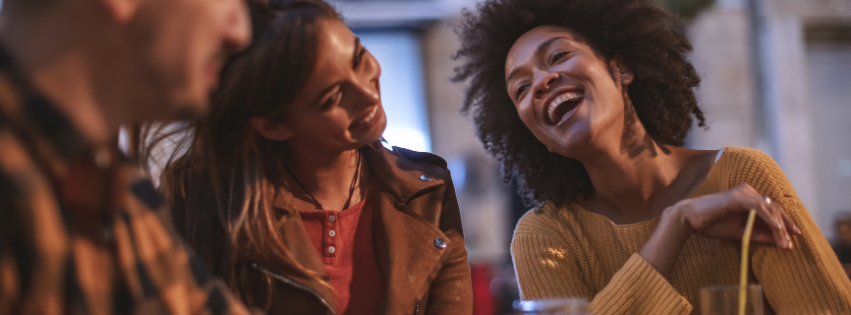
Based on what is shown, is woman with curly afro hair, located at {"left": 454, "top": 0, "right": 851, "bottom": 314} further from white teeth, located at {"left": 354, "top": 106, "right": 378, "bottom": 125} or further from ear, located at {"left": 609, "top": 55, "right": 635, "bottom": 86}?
white teeth, located at {"left": 354, "top": 106, "right": 378, "bottom": 125}

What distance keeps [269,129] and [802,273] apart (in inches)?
47.2

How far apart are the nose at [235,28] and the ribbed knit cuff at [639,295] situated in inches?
41.1

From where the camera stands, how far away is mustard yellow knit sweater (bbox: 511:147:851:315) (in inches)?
55.9

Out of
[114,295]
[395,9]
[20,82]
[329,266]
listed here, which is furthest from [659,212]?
[395,9]

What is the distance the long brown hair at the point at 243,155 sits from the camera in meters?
1.27

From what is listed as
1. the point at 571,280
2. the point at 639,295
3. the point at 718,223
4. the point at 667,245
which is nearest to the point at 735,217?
the point at 718,223

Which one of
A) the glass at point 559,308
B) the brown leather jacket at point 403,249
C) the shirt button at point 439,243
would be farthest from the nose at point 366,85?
the glass at point 559,308

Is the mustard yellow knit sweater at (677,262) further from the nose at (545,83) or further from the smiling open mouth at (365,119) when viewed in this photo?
the smiling open mouth at (365,119)

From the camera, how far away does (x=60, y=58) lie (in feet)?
2.10

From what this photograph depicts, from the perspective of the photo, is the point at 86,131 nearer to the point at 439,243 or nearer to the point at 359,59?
the point at 359,59

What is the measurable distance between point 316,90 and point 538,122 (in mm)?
659

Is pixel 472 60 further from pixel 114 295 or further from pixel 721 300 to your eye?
pixel 114 295

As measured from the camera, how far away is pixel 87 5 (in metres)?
0.66

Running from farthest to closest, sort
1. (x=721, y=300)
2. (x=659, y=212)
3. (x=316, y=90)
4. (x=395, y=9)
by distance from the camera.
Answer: (x=395, y=9)
(x=659, y=212)
(x=316, y=90)
(x=721, y=300)
